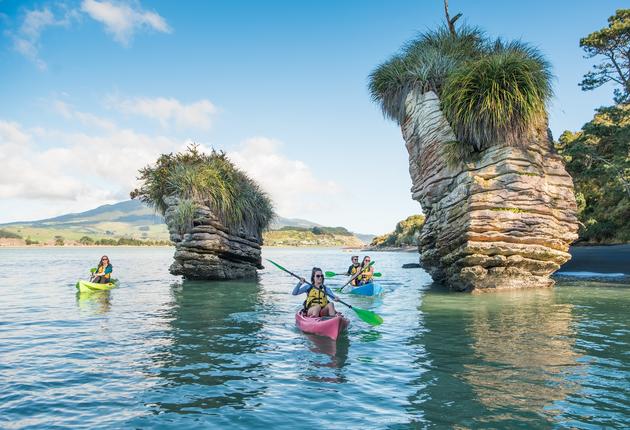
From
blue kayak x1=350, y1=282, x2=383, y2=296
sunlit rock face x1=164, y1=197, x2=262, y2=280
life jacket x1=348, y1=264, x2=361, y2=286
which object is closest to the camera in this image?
blue kayak x1=350, y1=282, x2=383, y2=296

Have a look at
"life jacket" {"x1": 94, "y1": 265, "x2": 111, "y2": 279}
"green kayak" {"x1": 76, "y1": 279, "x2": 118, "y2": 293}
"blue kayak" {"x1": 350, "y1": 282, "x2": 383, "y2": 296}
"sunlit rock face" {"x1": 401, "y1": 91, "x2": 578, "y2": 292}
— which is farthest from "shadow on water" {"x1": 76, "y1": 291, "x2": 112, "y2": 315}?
"sunlit rock face" {"x1": 401, "y1": 91, "x2": 578, "y2": 292}

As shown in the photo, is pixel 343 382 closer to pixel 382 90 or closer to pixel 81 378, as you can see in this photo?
pixel 81 378

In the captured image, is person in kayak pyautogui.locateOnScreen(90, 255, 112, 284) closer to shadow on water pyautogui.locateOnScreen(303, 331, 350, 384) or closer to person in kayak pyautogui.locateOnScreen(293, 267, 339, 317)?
person in kayak pyautogui.locateOnScreen(293, 267, 339, 317)

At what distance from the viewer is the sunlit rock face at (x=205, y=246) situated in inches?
944

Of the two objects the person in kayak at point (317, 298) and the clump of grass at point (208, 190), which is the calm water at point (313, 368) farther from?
the clump of grass at point (208, 190)

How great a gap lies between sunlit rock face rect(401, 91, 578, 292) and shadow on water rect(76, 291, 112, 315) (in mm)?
13466

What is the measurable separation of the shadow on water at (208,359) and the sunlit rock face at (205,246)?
7.39 metres

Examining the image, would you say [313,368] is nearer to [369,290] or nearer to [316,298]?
[316,298]

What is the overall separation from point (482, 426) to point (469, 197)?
13666 millimetres

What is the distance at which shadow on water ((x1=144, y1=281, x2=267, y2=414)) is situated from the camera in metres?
6.86

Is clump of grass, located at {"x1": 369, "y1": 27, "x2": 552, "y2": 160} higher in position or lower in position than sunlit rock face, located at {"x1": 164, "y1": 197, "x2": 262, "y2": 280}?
higher

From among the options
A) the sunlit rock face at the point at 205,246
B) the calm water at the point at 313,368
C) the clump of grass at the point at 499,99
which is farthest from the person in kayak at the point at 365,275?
the sunlit rock face at the point at 205,246

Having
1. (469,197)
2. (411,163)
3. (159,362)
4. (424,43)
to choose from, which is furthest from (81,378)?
(424,43)

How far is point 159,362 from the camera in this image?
347 inches
